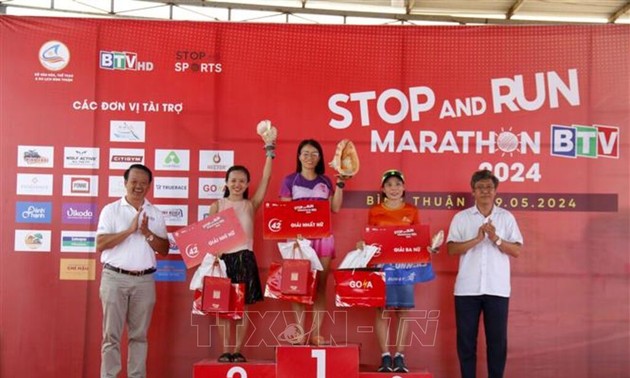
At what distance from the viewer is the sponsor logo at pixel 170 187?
501cm

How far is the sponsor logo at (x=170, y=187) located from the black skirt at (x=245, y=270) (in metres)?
0.77

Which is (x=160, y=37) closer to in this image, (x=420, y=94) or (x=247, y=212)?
(x=247, y=212)

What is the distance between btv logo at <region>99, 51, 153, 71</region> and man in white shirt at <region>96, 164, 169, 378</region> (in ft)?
3.26

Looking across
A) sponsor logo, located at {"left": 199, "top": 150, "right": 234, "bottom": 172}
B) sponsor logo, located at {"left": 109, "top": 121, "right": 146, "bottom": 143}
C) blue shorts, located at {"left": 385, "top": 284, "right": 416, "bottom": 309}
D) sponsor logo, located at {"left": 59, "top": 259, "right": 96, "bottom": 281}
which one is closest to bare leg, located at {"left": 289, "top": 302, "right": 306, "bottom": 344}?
blue shorts, located at {"left": 385, "top": 284, "right": 416, "bottom": 309}

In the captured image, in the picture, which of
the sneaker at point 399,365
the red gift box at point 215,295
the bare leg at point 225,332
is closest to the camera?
the red gift box at point 215,295

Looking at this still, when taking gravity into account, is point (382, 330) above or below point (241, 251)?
below

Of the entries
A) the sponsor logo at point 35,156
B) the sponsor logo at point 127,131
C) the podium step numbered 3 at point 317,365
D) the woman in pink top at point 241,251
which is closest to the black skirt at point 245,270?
the woman in pink top at point 241,251

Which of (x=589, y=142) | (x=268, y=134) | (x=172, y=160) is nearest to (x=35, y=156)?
(x=172, y=160)

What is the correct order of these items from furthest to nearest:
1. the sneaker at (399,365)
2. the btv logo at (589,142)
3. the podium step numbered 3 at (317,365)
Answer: the btv logo at (589,142) → the sneaker at (399,365) → the podium step numbered 3 at (317,365)

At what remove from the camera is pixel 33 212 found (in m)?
4.96

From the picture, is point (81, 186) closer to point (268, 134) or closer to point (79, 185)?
point (79, 185)

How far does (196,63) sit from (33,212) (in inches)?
65.9

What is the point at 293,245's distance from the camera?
441 cm

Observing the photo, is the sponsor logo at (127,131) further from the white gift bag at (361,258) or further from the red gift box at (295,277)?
the white gift bag at (361,258)
